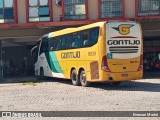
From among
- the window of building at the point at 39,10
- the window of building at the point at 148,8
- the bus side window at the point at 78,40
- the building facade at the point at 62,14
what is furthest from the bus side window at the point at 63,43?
the window of building at the point at 148,8

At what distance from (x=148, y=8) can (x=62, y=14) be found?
6318mm

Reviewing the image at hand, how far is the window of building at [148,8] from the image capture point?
1051 inches

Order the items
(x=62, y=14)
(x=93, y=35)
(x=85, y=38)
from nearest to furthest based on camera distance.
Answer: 1. (x=93, y=35)
2. (x=85, y=38)
3. (x=62, y=14)

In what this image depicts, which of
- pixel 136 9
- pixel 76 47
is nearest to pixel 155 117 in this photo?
pixel 76 47

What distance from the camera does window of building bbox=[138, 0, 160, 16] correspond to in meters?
26.7

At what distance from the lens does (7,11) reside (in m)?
27.7

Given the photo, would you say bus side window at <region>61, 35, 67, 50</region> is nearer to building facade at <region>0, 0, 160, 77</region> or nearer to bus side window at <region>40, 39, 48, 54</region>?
bus side window at <region>40, 39, 48, 54</region>

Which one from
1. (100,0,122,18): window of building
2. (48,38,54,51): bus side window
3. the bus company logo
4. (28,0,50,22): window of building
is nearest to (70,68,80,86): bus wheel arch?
(48,38,54,51): bus side window

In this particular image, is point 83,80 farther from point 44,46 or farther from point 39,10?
point 39,10

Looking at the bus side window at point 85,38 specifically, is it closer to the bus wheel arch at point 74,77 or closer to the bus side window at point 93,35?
the bus side window at point 93,35

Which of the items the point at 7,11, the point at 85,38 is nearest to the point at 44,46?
the point at 7,11

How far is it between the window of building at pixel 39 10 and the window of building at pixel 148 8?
22.6 ft

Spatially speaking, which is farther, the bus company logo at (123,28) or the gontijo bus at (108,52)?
the bus company logo at (123,28)

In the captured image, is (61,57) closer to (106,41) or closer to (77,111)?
(106,41)
